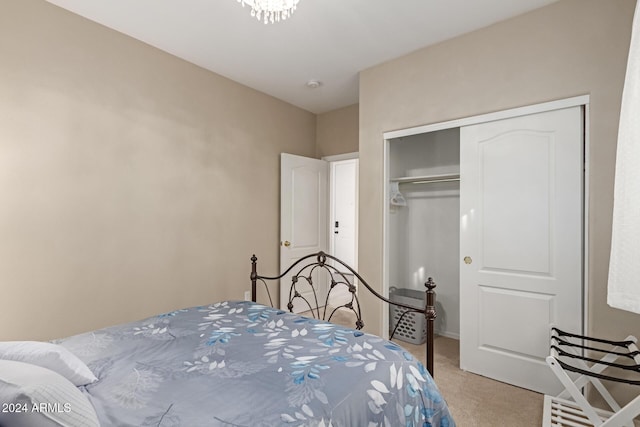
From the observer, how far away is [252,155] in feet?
12.2

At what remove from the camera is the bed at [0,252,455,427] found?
0.84m

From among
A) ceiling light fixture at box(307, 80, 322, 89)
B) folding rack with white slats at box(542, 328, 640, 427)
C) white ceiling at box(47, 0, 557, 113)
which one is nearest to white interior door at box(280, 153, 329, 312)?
ceiling light fixture at box(307, 80, 322, 89)

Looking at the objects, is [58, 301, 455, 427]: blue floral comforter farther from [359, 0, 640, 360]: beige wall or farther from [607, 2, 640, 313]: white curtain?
[359, 0, 640, 360]: beige wall

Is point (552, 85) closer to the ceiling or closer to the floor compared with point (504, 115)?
closer to the ceiling

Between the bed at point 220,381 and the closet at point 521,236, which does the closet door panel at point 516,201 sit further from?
the bed at point 220,381

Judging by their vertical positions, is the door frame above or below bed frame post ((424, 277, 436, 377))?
above

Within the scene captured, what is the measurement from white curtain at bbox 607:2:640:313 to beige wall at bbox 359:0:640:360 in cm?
52

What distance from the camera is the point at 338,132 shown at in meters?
4.43

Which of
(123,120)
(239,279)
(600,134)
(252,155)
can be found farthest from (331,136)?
(600,134)

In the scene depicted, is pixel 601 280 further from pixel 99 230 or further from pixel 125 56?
pixel 125 56

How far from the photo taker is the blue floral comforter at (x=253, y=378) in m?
1.00

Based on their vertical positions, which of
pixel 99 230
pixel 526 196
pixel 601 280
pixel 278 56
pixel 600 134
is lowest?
pixel 601 280

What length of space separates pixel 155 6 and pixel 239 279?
2.55 m

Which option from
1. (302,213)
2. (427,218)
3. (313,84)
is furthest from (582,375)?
(313,84)
